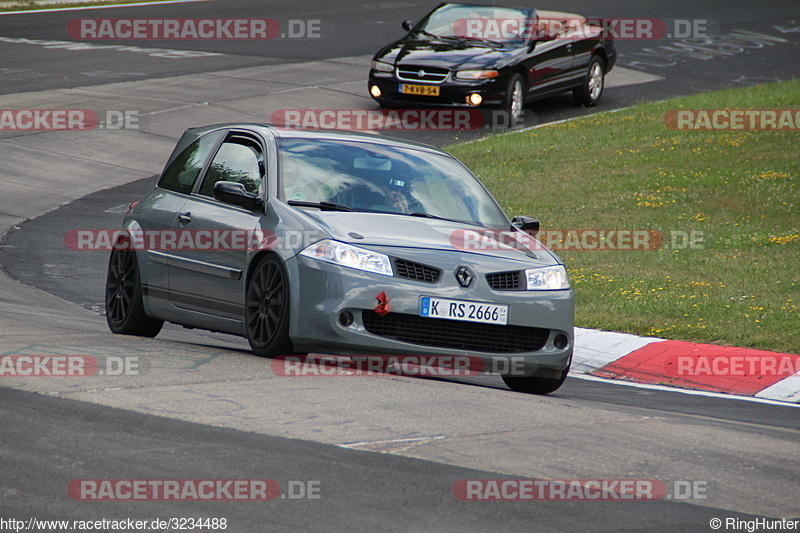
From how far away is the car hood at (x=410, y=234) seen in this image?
754 centimetres

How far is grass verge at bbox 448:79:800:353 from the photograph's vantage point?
434 inches

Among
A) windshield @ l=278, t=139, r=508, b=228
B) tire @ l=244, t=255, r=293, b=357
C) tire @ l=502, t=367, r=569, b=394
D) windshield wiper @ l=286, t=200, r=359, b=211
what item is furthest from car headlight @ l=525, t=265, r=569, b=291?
tire @ l=244, t=255, r=293, b=357

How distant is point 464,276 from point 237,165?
2126 mm

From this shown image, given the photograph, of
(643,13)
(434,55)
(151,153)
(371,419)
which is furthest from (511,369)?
(643,13)

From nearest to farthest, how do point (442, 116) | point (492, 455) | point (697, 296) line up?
point (492, 455) → point (697, 296) → point (442, 116)

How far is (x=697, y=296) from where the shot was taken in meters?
11.7

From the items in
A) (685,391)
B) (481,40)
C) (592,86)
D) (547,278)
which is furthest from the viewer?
(592,86)

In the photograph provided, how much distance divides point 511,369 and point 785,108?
15.2 metres

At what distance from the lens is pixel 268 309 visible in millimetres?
7738

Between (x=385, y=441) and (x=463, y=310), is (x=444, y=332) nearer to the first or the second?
(x=463, y=310)

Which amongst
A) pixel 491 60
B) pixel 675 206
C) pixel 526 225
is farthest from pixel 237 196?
pixel 491 60

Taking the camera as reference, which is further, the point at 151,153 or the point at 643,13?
the point at 643,13

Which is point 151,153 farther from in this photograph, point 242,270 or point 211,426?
point 211,426

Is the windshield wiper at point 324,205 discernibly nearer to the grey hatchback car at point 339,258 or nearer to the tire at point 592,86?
the grey hatchback car at point 339,258
